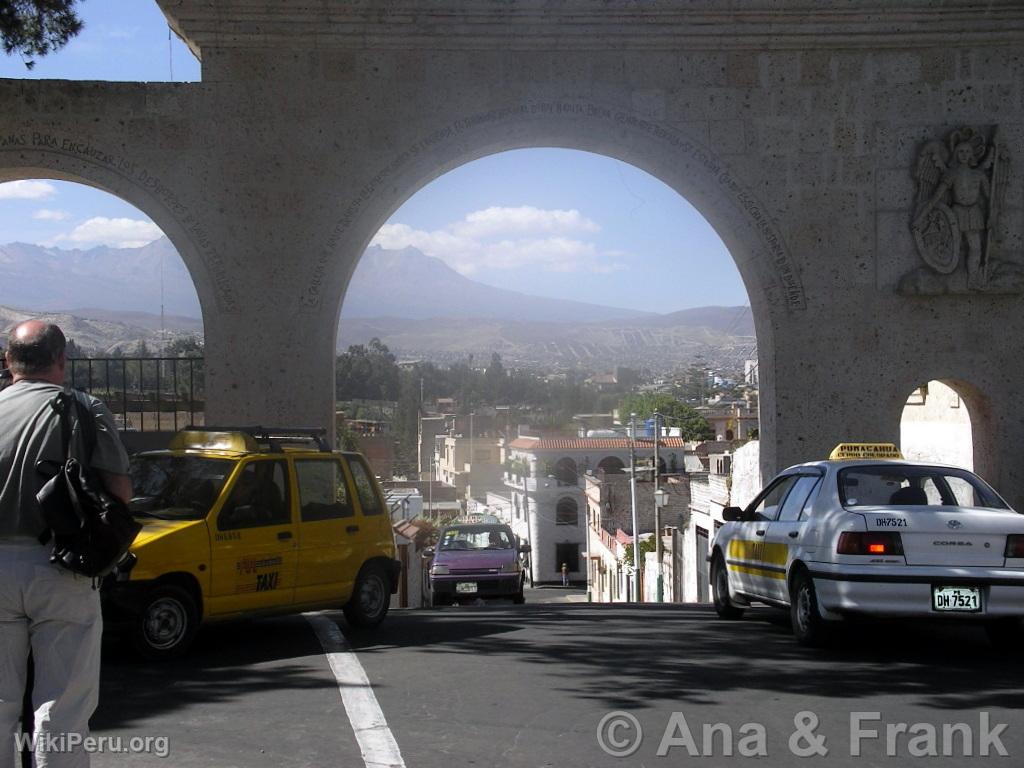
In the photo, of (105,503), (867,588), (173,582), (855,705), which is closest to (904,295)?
(867,588)

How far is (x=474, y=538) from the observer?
2130 centimetres

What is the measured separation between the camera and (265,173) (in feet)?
48.6

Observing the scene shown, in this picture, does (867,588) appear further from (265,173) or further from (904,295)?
(265,173)

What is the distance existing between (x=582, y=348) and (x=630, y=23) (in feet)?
187

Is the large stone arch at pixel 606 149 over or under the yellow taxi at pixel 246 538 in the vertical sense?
over

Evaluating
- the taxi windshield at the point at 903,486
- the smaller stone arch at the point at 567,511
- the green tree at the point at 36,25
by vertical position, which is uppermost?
the green tree at the point at 36,25

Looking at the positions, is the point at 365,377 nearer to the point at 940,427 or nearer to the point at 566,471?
the point at 940,427

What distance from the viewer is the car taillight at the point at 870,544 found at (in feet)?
28.1

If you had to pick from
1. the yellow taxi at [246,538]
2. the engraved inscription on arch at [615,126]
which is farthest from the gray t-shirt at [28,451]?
the engraved inscription on arch at [615,126]

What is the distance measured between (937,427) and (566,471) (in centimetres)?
3150

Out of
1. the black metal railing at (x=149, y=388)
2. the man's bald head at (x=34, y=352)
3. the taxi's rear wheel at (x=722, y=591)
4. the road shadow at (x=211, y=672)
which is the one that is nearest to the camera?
the man's bald head at (x=34, y=352)

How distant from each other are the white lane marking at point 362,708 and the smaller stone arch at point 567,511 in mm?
41224

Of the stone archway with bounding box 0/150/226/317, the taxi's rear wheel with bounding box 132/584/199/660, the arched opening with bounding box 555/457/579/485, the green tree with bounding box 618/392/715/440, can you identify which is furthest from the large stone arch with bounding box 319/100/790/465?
the green tree with bounding box 618/392/715/440

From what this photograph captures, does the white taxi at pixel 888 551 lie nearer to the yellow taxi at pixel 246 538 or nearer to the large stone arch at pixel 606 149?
the yellow taxi at pixel 246 538
